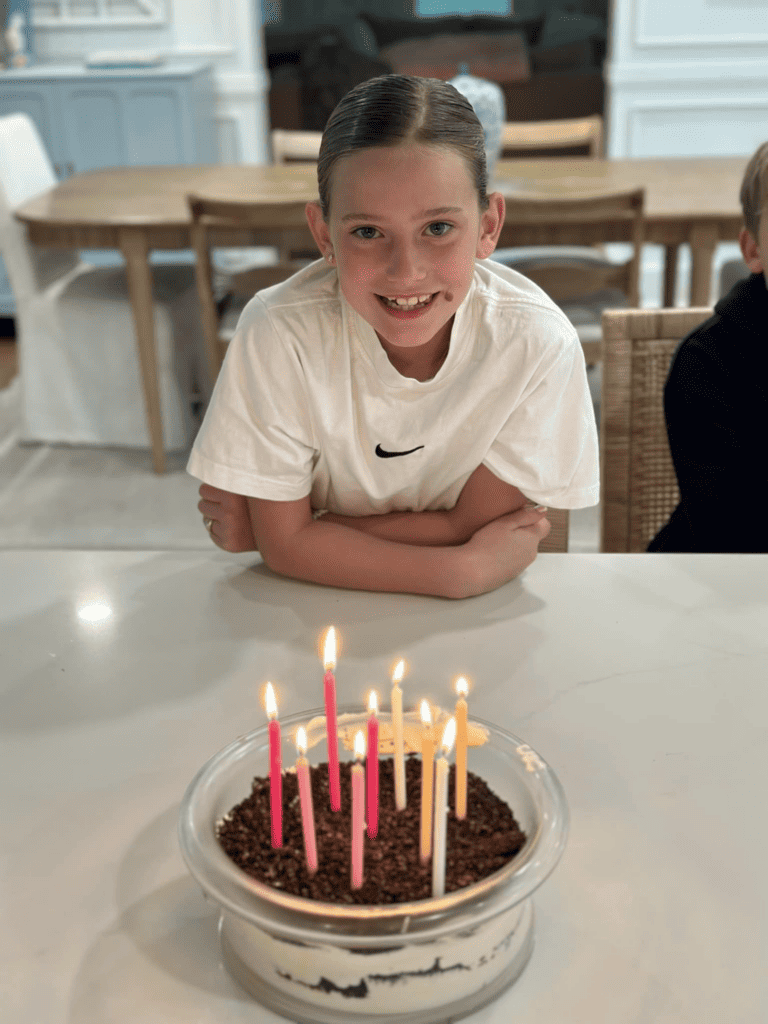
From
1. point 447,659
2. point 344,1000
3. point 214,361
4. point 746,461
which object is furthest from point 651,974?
point 214,361

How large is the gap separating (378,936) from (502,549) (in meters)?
0.53

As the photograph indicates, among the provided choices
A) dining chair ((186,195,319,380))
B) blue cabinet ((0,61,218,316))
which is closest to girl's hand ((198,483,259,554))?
dining chair ((186,195,319,380))

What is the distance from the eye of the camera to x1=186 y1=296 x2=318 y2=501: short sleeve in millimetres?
1043

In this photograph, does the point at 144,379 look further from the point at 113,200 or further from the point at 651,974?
the point at 651,974

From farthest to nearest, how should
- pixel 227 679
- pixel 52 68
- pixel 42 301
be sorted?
pixel 52 68, pixel 42 301, pixel 227 679

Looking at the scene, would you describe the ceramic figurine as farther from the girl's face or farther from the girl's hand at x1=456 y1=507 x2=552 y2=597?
the girl's hand at x1=456 y1=507 x2=552 y2=597

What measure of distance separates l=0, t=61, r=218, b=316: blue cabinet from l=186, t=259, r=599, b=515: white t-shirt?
3537 mm

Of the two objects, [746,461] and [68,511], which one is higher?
[746,461]

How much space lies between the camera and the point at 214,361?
9.53 ft

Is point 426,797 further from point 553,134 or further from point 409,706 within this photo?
point 553,134

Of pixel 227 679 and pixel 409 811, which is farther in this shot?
pixel 227 679

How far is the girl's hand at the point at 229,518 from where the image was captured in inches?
43.9

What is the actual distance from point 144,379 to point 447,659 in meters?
2.33

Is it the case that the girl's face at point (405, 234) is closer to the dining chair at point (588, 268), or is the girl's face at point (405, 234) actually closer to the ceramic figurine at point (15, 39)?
the dining chair at point (588, 268)
